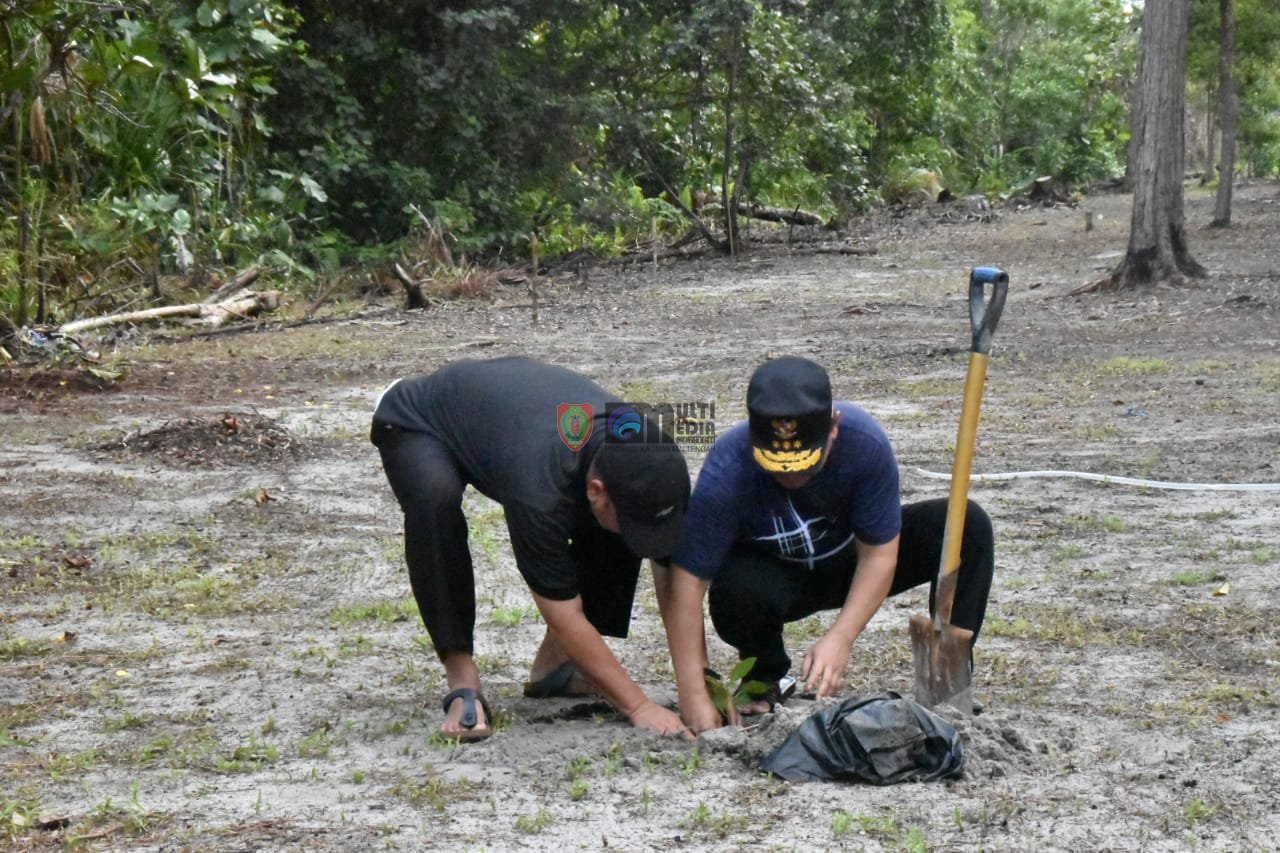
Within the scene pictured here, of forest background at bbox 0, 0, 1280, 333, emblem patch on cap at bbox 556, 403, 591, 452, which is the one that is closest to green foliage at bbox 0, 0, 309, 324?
forest background at bbox 0, 0, 1280, 333

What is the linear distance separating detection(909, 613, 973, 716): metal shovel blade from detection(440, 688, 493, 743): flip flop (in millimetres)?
1207

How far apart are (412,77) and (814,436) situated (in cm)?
1794

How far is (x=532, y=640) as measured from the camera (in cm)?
546

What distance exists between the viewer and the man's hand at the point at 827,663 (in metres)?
4.15

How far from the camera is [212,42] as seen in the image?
1623cm

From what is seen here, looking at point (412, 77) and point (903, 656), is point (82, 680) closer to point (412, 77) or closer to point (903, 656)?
point (903, 656)

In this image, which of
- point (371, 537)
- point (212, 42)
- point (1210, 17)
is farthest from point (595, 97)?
point (371, 537)

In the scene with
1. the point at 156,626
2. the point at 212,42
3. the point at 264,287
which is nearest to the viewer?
the point at 156,626

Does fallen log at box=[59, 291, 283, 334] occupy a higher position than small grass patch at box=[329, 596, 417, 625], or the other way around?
fallen log at box=[59, 291, 283, 334]

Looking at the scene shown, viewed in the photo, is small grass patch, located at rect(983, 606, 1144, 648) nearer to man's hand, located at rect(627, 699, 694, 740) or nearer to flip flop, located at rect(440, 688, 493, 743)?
man's hand, located at rect(627, 699, 694, 740)

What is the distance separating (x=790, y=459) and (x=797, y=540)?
0.50 meters

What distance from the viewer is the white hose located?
23.4 ft

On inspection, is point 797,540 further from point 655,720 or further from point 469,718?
point 469,718

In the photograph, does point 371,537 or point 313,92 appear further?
point 313,92
